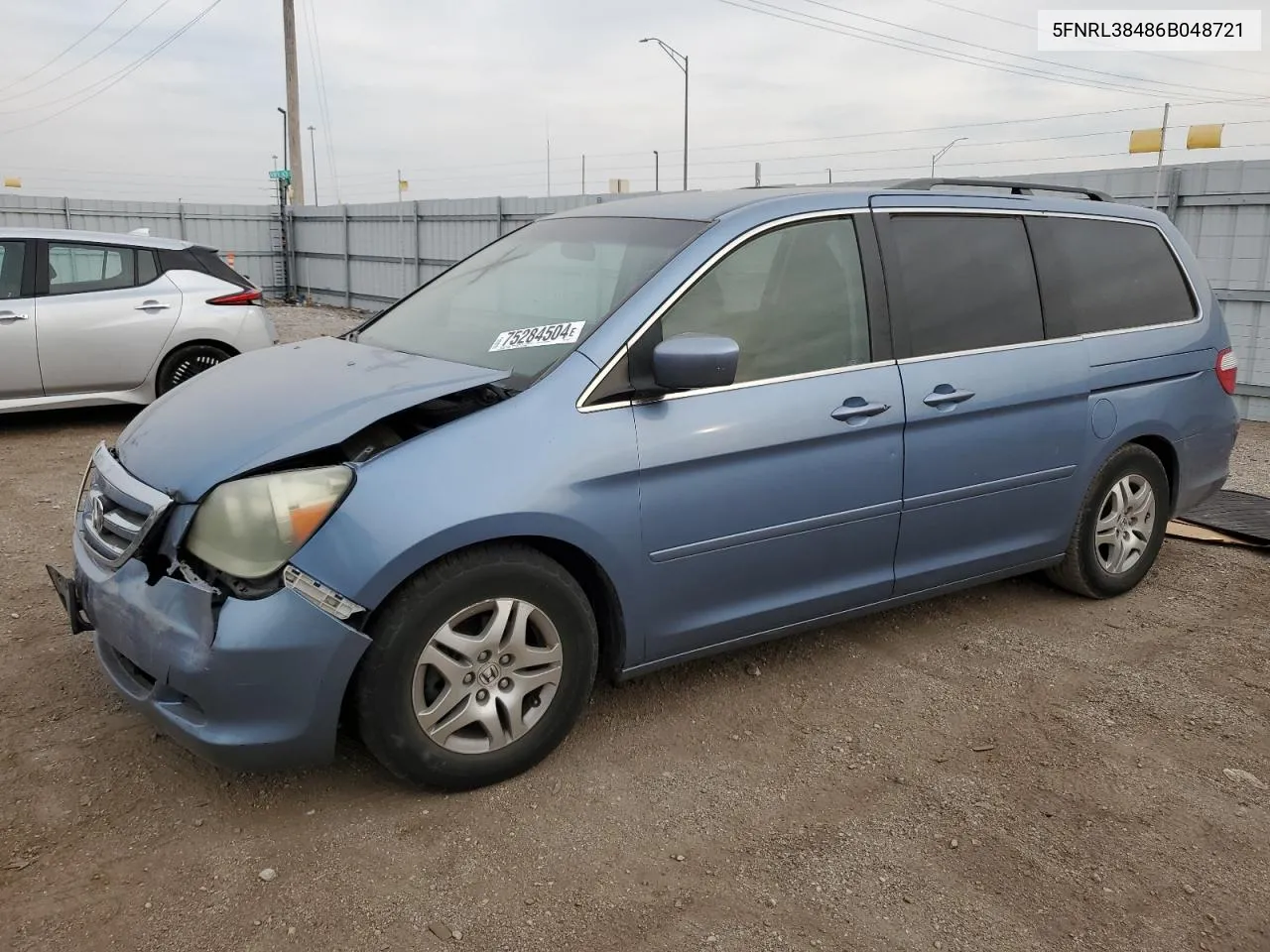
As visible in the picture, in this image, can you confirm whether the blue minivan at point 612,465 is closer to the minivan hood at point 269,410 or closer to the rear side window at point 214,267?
the minivan hood at point 269,410

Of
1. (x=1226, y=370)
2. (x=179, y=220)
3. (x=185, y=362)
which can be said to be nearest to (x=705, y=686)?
(x=1226, y=370)

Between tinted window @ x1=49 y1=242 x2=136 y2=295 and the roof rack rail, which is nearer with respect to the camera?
the roof rack rail

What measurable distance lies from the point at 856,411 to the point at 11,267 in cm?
681

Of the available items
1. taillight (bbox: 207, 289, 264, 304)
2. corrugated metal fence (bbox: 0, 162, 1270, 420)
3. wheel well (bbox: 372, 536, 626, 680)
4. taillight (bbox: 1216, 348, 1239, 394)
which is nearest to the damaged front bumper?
wheel well (bbox: 372, 536, 626, 680)

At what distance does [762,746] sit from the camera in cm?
331

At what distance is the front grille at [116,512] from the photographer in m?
2.80

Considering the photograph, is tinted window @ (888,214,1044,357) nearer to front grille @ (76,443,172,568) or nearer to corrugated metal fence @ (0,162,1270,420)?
front grille @ (76,443,172,568)

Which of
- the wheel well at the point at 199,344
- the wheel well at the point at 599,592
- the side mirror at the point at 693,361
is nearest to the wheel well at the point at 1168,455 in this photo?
the side mirror at the point at 693,361

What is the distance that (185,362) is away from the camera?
26.9ft

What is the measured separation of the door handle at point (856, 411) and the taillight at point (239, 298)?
642 cm

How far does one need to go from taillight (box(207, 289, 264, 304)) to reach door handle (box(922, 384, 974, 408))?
646cm

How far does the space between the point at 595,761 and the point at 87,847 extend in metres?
1.41

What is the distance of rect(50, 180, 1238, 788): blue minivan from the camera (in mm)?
2699

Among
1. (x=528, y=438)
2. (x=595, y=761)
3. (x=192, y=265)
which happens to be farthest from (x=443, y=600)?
(x=192, y=265)
